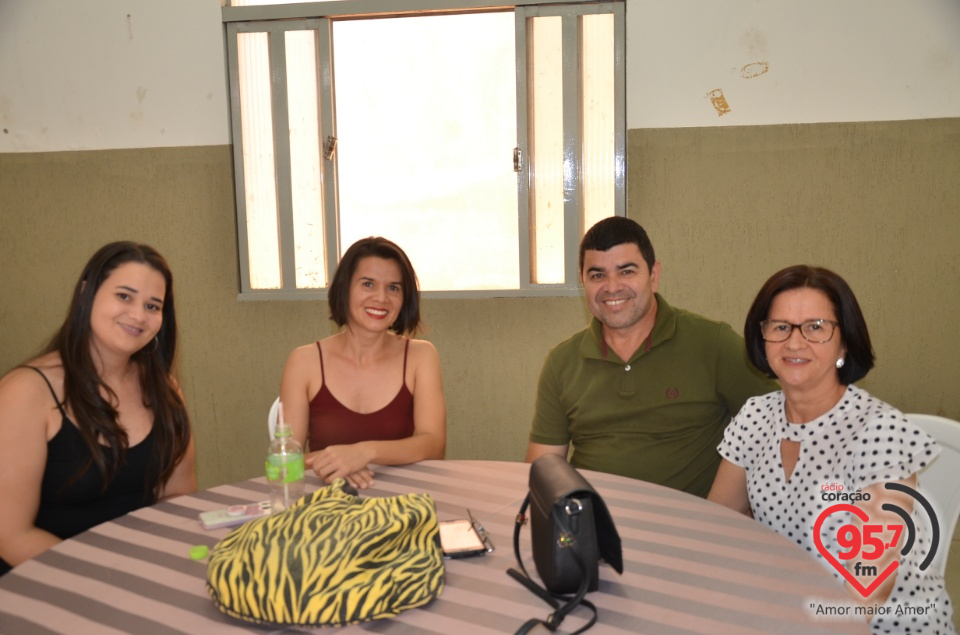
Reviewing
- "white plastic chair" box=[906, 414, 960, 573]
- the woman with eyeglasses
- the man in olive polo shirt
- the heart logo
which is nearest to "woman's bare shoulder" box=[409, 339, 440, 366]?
the man in olive polo shirt

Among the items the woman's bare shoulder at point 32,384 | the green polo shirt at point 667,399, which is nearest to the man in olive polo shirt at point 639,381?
the green polo shirt at point 667,399

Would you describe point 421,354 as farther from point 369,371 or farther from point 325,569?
point 325,569

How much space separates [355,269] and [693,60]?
191cm

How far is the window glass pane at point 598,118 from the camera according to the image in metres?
3.37

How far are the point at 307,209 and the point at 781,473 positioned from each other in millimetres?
2649

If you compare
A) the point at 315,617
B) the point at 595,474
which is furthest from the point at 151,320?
the point at 595,474

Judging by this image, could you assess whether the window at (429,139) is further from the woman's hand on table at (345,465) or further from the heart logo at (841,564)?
the heart logo at (841,564)

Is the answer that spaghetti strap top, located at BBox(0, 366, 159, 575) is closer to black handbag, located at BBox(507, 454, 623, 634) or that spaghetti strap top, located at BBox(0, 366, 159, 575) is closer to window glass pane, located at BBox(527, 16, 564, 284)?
black handbag, located at BBox(507, 454, 623, 634)

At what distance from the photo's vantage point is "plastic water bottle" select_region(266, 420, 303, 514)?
5.31 ft

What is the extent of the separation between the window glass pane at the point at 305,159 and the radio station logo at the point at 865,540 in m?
2.69

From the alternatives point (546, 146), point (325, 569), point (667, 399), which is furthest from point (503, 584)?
point (546, 146)

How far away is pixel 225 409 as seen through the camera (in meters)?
3.84

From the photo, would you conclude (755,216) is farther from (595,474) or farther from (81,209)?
(81,209)

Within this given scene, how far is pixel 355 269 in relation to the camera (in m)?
2.49
